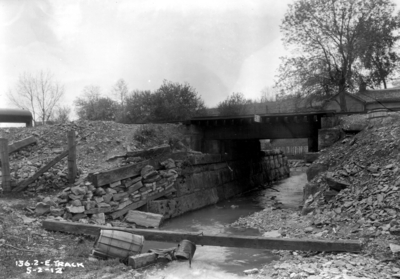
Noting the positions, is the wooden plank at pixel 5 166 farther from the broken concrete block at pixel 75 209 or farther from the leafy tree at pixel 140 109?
the leafy tree at pixel 140 109

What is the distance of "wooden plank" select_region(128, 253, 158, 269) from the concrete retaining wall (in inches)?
227

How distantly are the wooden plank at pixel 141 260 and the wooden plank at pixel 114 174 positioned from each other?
198 inches

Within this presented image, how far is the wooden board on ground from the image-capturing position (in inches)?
443

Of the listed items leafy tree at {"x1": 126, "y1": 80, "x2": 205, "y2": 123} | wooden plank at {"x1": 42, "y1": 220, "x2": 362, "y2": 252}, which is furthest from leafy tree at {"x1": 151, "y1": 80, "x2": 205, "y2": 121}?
wooden plank at {"x1": 42, "y1": 220, "x2": 362, "y2": 252}

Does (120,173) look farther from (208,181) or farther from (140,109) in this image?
(140,109)

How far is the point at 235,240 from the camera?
25.1 ft

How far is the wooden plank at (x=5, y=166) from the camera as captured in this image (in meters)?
10.6

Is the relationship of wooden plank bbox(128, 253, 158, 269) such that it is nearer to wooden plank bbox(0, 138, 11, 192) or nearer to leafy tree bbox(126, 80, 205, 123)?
wooden plank bbox(0, 138, 11, 192)

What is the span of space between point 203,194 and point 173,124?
17.8 ft

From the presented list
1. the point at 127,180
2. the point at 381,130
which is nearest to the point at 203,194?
the point at 127,180

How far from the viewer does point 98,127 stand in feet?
59.1

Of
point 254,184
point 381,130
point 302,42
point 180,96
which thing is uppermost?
point 302,42

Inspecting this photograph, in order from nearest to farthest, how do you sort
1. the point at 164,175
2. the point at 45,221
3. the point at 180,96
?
the point at 45,221 < the point at 164,175 < the point at 180,96

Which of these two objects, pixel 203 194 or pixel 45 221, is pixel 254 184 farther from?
pixel 45 221
